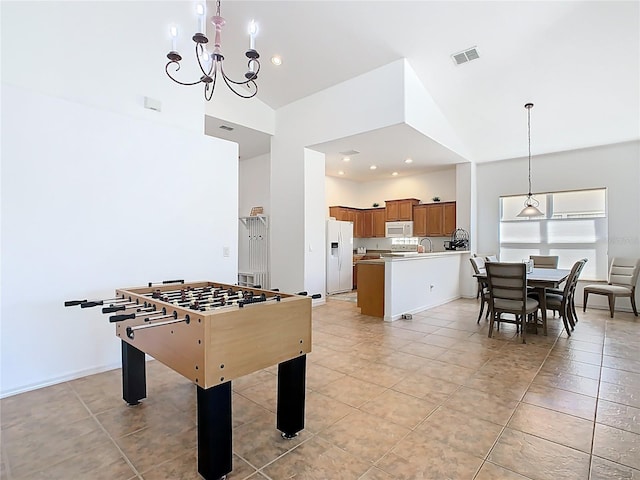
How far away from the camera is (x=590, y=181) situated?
6.26 m

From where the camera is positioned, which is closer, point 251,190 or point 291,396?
point 291,396

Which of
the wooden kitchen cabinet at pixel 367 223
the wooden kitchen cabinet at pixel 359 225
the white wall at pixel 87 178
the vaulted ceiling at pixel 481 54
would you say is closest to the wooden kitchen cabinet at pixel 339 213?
the wooden kitchen cabinet at pixel 359 225

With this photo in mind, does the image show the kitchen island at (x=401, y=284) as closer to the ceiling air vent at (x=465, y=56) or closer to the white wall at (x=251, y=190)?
the ceiling air vent at (x=465, y=56)

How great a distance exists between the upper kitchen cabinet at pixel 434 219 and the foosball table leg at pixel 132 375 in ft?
23.3

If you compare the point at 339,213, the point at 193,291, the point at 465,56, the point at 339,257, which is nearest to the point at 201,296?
→ the point at 193,291

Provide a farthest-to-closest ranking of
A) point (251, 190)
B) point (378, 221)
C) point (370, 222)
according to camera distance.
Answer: point (370, 222) → point (378, 221) → point (251, 190)

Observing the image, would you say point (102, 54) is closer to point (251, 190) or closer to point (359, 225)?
point (251, 190)

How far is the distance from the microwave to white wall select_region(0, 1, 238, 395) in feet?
18.7

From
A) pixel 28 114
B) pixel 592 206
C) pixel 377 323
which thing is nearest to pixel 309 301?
pixel 28 114

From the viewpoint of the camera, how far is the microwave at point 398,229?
862 cm

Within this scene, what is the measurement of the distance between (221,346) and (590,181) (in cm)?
736

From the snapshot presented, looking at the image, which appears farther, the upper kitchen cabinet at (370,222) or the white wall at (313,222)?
the upper kitchen cabinet at (370,222)

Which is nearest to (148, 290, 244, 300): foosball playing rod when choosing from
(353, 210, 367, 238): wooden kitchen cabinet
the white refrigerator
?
the white refrigerator

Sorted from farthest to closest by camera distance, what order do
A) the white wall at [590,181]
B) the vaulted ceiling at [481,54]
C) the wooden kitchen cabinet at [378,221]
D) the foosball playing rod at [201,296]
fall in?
the wooden kitchen cabinet at [378,221], the white wall at [590,181], the vaulted ceiling at [481,54], the foosball playing rod at [201,296]
